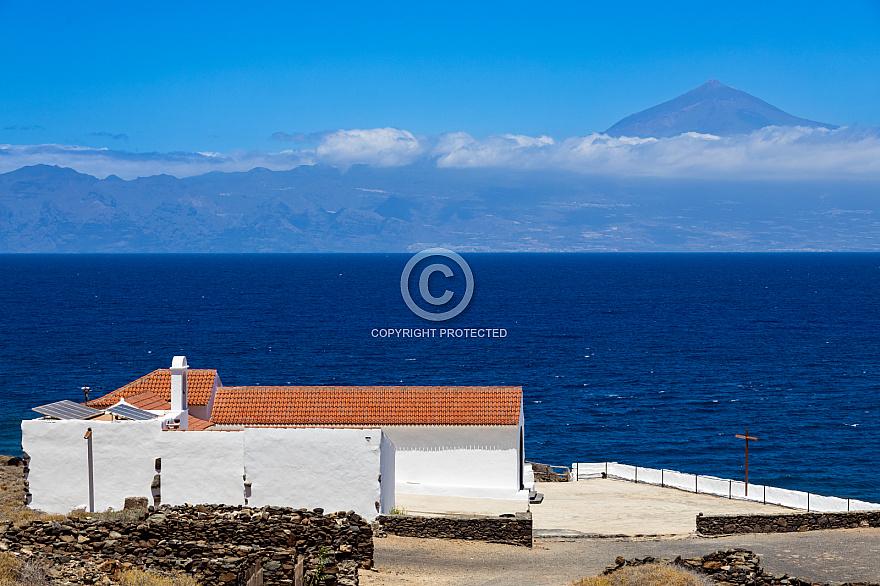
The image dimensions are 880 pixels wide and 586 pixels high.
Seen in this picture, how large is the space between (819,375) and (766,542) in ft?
186

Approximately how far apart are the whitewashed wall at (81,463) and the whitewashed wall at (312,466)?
9.41ft

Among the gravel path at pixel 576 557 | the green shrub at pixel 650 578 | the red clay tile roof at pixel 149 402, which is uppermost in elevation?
the red clay tile roof at pixel 149 402

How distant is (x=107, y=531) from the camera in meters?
18.8

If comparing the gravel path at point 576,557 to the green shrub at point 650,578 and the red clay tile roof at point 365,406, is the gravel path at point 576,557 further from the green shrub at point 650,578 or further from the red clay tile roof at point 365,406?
the red clay tile roof at point 365,406

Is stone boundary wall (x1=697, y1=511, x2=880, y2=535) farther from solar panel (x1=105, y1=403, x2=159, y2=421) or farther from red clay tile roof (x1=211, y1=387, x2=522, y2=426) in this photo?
solar panel (x1=105, y1=403, x2=159, y2=421)

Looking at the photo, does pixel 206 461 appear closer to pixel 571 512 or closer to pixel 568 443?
pixel 571 512

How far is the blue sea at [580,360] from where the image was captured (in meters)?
54.2

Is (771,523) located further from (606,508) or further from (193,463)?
(193,463)

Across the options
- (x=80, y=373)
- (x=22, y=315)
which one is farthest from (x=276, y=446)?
(x=22, y=315)

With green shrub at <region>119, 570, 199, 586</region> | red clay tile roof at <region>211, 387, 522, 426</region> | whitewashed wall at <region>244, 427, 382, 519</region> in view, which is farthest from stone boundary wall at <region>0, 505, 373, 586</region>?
red clay tile roof at <region>211, 387, 522, 426</region>

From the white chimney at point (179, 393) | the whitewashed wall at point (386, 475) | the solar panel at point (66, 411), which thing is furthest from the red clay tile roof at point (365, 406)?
the solar panel at point (66, 411)

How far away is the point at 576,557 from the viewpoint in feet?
79.9

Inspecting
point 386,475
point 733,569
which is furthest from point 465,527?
point 733,569

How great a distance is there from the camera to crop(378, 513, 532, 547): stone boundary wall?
2577cm
